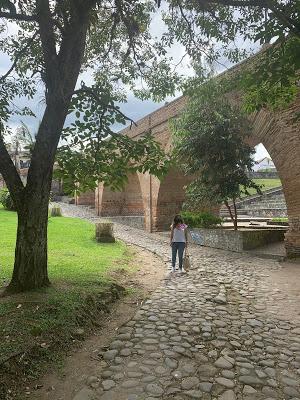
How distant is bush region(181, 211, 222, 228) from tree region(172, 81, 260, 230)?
168 cm

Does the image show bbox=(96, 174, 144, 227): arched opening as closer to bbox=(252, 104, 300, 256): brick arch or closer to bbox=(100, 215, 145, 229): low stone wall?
bbox=(100, 215, 145, 229): low stone wall

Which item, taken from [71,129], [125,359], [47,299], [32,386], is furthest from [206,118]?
[32,386]

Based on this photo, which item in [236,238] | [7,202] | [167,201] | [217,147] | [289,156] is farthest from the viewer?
[7,202]

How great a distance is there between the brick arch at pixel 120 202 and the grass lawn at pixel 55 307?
1624 cm

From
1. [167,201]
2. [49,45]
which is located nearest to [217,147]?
[49,45]

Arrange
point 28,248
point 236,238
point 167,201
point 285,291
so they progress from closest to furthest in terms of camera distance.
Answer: point 28,248
point 285,291
point 236,238
point 167,201

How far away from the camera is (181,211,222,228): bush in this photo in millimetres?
12766

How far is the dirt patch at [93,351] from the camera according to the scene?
317cm

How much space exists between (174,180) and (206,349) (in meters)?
12.8

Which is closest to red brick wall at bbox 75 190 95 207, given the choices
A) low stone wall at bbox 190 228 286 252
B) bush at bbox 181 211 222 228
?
bush at bbox 181 211 222 228

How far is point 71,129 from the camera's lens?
226 inches

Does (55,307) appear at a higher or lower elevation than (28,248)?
lower

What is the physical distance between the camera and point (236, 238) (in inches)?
430

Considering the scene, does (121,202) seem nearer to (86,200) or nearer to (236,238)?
(86,200)
